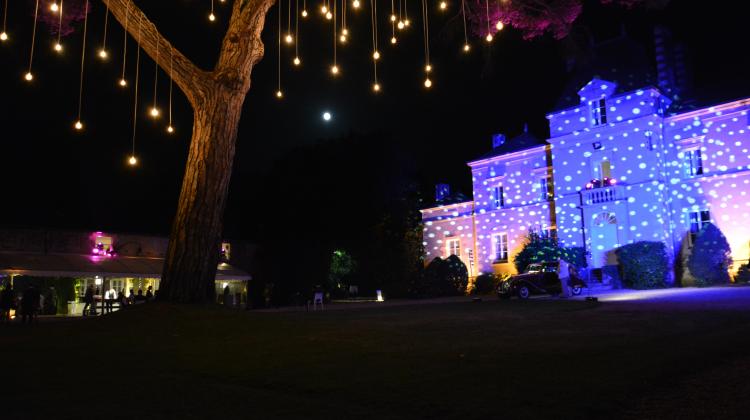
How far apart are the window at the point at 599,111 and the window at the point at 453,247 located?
10.7m

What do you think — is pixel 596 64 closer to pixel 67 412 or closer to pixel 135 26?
pixel 135 26

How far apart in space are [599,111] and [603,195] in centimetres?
421

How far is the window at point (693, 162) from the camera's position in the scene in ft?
81.1

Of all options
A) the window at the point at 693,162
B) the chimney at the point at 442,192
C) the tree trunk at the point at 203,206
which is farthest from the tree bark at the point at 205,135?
the chimney at the point at 442,192

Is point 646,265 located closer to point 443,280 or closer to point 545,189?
point 545,189

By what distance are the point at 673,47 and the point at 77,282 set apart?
30476mm

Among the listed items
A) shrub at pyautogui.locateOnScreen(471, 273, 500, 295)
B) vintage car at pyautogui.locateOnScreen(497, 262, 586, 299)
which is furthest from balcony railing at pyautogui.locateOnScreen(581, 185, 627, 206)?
vintage car at pyautogui.locateOnScreen(497, 262, 586, 299)

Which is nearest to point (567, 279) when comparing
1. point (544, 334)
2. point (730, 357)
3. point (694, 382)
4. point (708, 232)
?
point (708, 232)

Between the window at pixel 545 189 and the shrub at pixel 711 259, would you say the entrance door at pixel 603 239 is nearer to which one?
the window at pixel 545 189

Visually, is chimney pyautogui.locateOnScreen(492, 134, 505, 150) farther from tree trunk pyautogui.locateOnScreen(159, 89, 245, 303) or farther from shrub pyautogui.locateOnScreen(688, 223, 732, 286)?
tree trunk pyautogui.locateOnScreen(159, 89, 245, 303)

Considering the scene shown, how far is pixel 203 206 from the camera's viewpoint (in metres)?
9.50

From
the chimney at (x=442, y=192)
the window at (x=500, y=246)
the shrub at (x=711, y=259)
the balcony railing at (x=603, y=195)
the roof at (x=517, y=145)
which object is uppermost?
the roof at (x=517, y=145)

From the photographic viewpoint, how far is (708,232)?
22609 millimetres

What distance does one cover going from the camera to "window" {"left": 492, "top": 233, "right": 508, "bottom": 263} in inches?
1227
